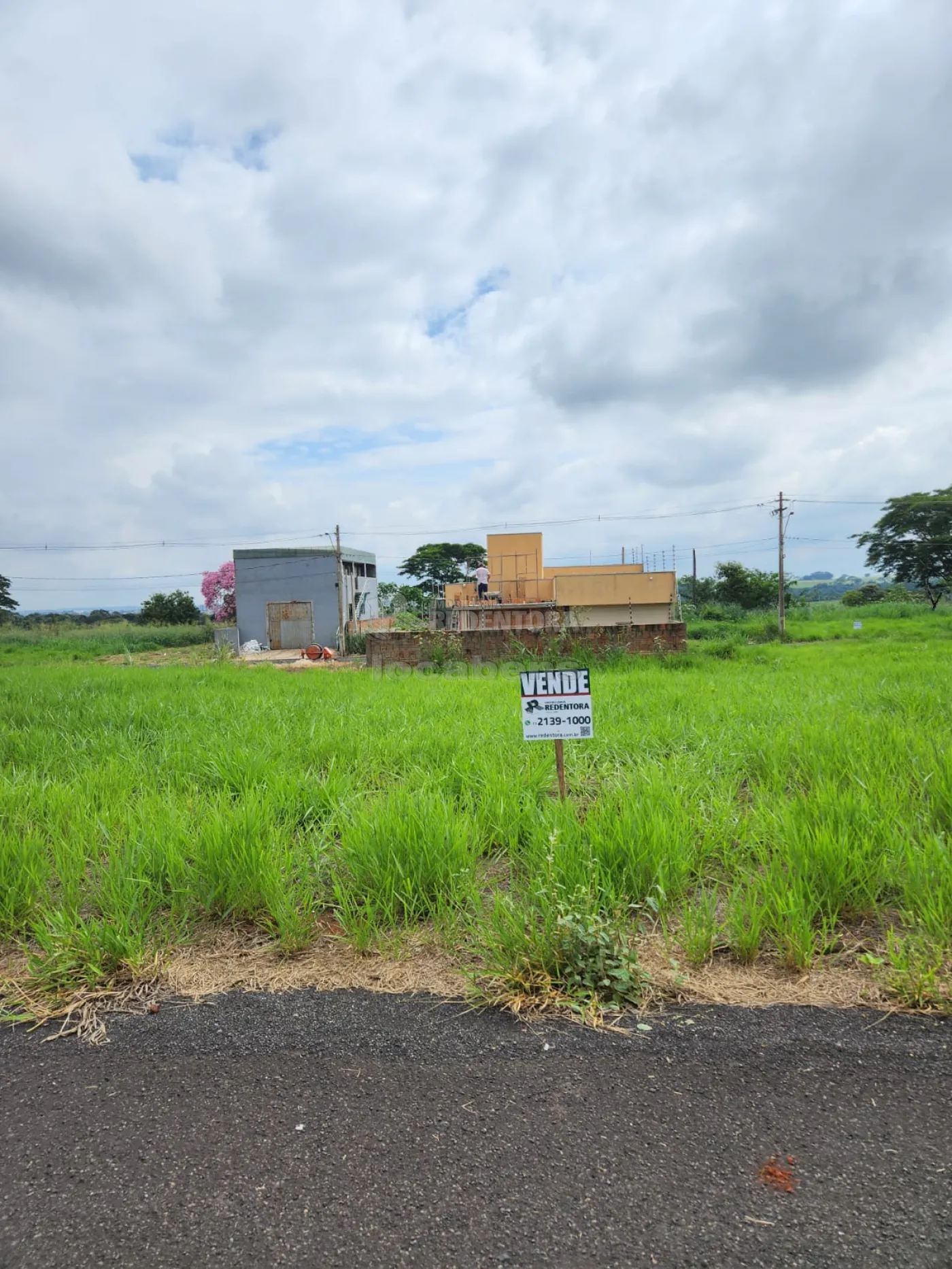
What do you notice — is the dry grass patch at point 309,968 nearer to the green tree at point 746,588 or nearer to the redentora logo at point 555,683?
the redentora logo at point 555,683

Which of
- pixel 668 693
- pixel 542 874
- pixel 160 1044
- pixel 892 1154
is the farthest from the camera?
pixel 668 693

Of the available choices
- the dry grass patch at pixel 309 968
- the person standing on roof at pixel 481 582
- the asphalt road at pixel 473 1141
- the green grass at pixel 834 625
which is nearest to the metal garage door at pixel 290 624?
the person standing on roof at pixel 481 582

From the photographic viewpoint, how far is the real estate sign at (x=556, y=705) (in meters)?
3.43

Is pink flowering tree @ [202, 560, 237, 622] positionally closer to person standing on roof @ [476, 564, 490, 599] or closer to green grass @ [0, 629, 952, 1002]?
person standing on roof @ [476, 564, 490, 599]

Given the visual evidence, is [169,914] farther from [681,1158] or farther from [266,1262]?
[681,1158]

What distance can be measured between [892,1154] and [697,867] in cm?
156

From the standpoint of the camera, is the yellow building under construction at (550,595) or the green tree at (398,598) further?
the green tree at (398,598)

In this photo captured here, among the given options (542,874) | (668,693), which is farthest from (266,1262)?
(668,693)

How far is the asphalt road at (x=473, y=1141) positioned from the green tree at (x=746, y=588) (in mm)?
42736

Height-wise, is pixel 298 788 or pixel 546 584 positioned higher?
pixel 546 584

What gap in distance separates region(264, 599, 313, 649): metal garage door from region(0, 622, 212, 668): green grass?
555cm

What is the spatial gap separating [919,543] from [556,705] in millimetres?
43106

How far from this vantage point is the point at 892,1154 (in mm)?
1761

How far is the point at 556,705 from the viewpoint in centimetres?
347
